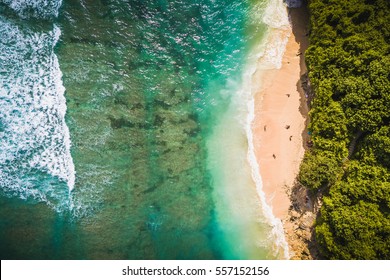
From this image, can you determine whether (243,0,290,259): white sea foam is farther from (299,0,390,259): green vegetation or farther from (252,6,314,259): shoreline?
(299,0,390,259): green vegetation

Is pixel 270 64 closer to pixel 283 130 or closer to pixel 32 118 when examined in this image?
pixel 283 130

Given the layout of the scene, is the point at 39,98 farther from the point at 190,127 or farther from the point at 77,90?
the point at 190,127

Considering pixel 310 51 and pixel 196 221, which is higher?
pixel 310 51

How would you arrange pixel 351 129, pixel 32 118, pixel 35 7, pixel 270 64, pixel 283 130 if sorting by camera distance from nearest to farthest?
pixel 351 129 < pixel 32 118 < pixel 283 130 < pixel 35 7 < pixel 270 64

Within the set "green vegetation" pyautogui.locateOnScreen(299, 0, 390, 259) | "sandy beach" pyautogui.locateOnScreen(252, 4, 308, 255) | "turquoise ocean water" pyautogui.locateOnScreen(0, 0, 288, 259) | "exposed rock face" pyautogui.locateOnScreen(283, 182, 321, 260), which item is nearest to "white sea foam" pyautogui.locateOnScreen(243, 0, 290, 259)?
"turquoise ocean water" pyautogui.locateOnScreen(0, 0, 288, 259)

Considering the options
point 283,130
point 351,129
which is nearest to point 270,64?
point 283,130

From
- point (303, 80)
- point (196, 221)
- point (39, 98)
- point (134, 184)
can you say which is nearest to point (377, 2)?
point (303, 80)

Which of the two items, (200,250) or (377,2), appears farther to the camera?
(200,250)
